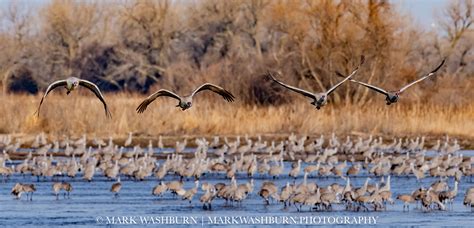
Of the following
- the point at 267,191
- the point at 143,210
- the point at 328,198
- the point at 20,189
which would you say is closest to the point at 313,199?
the point at 328,198

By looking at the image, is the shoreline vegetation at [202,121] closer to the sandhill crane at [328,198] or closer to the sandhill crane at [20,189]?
the sandhill crane at [20,189]

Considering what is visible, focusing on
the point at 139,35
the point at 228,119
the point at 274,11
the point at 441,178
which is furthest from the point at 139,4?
the point at 441,178

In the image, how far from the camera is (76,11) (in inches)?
2766

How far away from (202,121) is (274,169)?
10117 millimetres

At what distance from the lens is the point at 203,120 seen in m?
34.7

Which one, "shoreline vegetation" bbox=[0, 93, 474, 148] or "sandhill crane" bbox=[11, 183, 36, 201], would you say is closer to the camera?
"sandhill crane" bbox=[11, 183, 36, 201]

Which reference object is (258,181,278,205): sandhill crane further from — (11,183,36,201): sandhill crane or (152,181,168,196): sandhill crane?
(11,183,36,201): sandhill crane

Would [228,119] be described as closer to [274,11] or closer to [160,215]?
[274,11]

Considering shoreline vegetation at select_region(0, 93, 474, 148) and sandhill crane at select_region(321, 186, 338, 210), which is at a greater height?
shoreline vegetation at select_region(0, 93, 474, 148)

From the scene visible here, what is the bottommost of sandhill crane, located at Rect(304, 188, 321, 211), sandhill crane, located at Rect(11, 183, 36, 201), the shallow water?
the shallow water

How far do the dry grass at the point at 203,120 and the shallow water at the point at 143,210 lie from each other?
10.6 meters

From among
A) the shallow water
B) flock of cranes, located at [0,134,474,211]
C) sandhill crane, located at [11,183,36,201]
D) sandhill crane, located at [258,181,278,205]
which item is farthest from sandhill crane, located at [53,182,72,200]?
sandhill crane, located at [258,181,278,205]

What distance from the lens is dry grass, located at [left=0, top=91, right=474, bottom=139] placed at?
111 feet

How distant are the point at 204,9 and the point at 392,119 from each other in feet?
111
